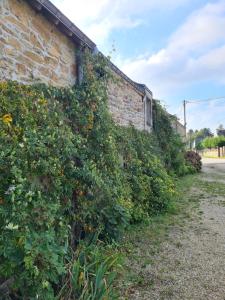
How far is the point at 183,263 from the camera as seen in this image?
14.6 ft

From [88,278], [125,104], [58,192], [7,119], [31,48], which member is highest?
[31,48]

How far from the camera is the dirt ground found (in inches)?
142

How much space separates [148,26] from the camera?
324 inches

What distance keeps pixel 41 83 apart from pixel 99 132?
137 cm

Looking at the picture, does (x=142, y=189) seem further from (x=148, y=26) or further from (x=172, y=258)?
(x=148, y=26)

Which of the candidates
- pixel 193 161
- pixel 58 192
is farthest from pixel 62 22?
pixel 193 161

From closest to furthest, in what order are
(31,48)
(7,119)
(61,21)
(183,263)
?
(7,119), (183,263), (31,48), (61,21)

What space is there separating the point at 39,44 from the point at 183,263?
4206 millimetres

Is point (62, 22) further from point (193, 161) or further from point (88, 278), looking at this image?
point (193, 161)

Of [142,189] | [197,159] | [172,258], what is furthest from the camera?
[197,159]

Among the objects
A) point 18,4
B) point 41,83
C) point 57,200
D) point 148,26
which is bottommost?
point 57,200

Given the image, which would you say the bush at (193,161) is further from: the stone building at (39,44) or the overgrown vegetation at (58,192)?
the stone building at (39,44)

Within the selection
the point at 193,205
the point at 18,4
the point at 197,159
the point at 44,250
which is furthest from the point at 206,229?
the point at 197,159

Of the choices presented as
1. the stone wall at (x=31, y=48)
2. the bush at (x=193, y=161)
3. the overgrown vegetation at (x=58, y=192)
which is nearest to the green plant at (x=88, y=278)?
the overgrown vegetation at (x=58, y=192)
